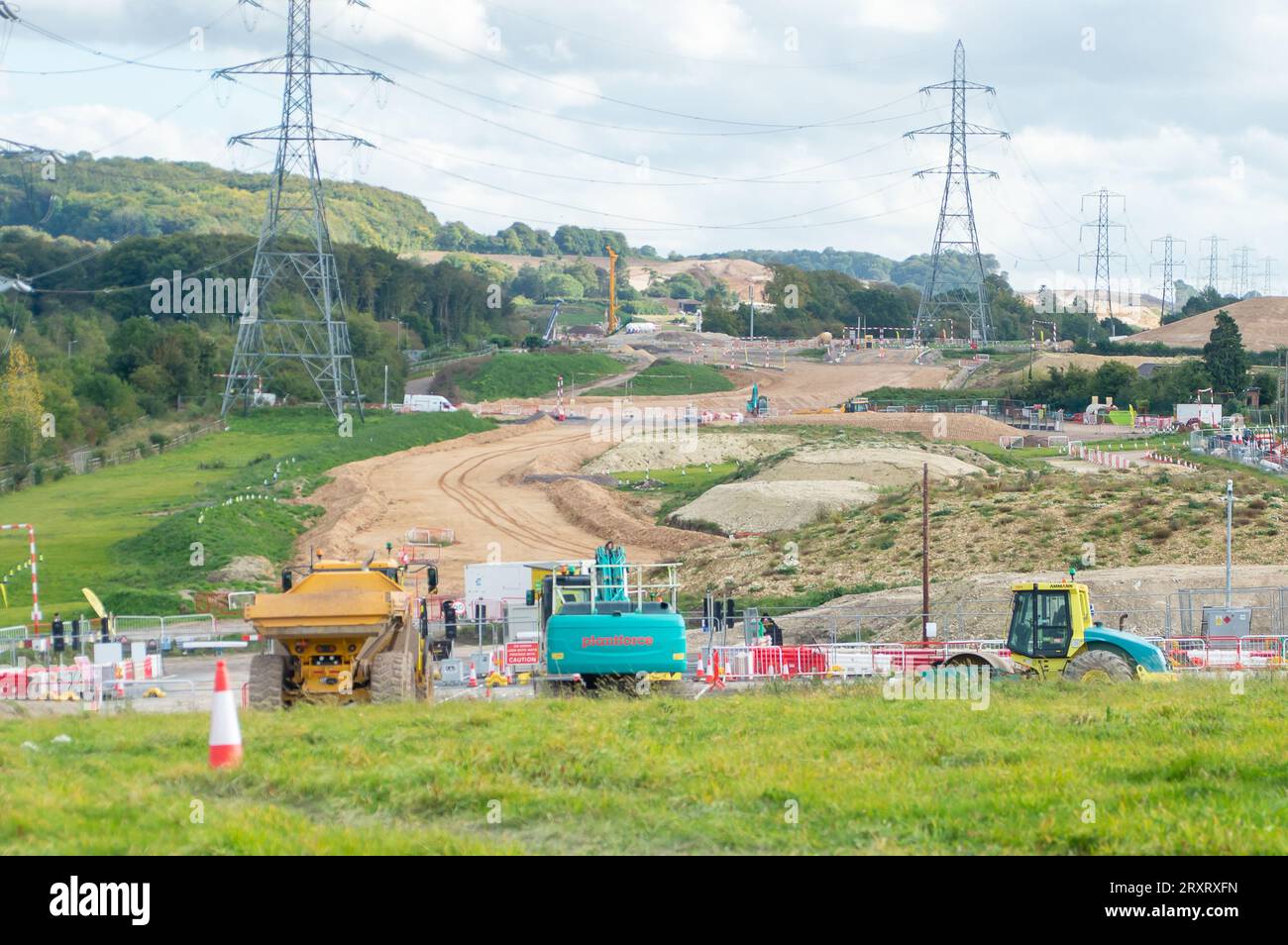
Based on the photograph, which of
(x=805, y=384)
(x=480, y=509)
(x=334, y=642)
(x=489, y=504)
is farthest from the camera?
(x=805, y=384)

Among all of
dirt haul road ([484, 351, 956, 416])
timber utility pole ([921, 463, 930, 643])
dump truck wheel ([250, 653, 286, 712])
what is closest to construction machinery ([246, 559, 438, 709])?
dump truck wheel ([250, 653, 286, 712])

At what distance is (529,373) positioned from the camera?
111562 mm

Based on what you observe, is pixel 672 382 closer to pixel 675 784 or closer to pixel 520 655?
pixel 520 655

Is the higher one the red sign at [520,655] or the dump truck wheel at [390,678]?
the dump truck wheel at [390,678]

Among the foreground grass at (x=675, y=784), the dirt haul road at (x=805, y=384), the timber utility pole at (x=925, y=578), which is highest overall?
the dirt haul road at (x=805, y=384)

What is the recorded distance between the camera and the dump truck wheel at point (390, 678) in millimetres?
15898

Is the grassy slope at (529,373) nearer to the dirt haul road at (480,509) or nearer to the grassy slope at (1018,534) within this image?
the dirt haul road at (480,509)

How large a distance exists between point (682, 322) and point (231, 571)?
521 feet

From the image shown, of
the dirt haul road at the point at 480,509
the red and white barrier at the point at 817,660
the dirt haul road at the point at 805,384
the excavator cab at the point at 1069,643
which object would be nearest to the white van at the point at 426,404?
the dirt haul road at the point at 805,384

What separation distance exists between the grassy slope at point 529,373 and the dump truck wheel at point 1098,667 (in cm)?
8771

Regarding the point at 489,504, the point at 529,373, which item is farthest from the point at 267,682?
the point at 529,373

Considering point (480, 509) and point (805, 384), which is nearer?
point (480, 509)

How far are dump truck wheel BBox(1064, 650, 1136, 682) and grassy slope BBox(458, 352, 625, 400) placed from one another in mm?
87707

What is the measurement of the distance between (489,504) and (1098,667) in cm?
4110
